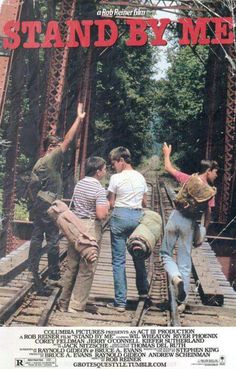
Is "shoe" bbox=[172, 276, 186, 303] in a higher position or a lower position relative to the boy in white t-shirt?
lower

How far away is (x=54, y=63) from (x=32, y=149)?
63.2 inches

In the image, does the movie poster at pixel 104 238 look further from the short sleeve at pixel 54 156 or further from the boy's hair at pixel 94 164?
the boy's hair at pixel 94 164

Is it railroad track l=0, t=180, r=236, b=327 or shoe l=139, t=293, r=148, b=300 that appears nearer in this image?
railroad track l=0, t=180, r=236, b=327

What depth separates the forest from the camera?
6777 mm

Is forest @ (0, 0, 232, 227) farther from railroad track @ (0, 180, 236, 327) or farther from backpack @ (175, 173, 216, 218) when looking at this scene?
backpack @ (175, 173, 216, 218)

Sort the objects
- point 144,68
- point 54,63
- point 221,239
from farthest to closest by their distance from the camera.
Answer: point 144,68
point 221,239
point 54,63

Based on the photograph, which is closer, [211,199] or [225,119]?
[211,199]

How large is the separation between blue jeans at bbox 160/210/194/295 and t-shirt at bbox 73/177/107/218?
772 mm

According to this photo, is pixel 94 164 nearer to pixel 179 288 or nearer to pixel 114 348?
pixel 179 288

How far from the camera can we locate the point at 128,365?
4.88 m

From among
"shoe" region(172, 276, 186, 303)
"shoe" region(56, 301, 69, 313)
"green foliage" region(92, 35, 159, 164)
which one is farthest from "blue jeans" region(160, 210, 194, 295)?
"green foliage" region(92, 35, 159, 164)

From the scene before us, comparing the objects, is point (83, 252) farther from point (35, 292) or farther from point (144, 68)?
point (144, 68)

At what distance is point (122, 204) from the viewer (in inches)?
198

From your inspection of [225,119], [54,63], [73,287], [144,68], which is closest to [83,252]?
[73,287]
